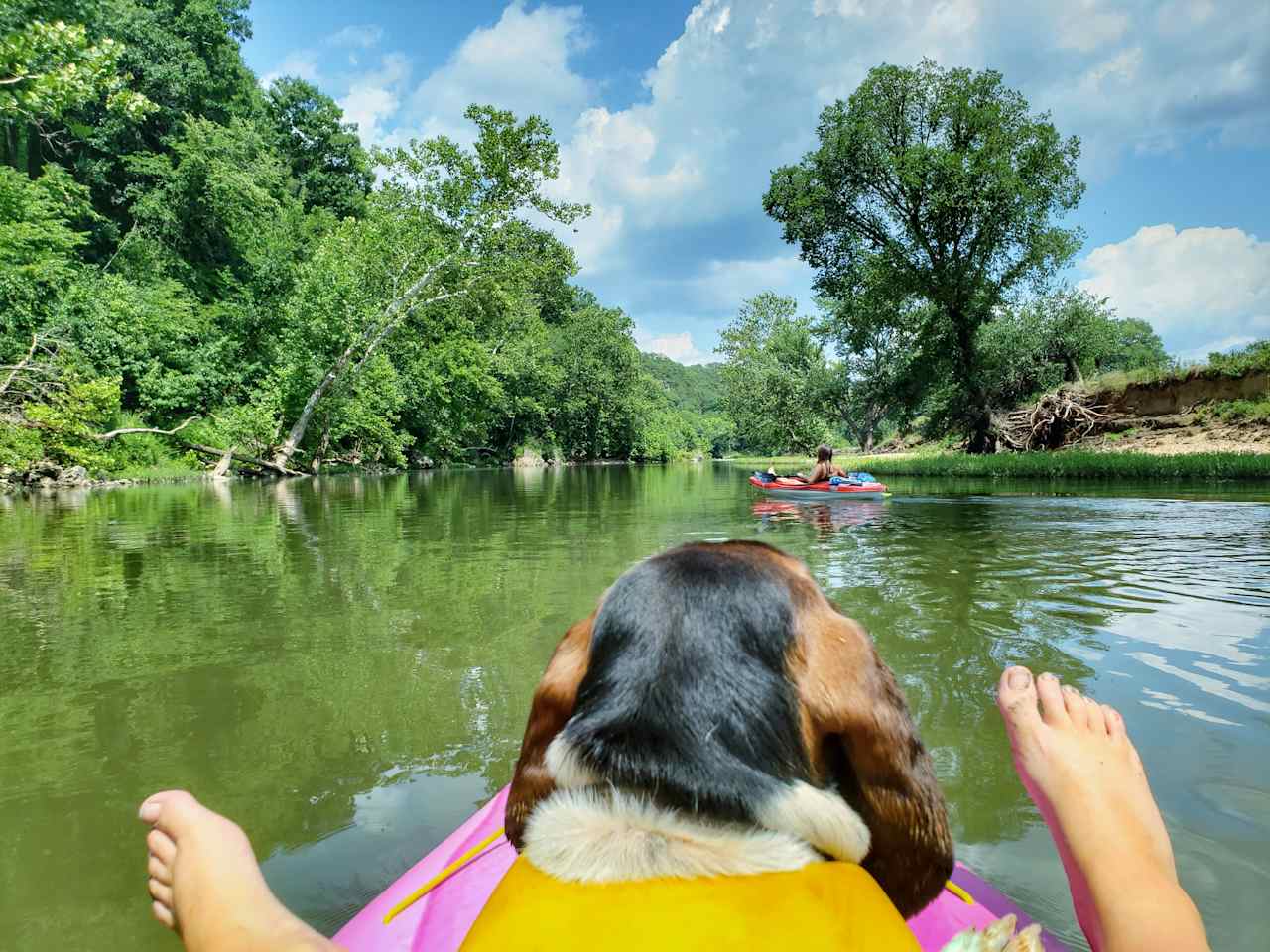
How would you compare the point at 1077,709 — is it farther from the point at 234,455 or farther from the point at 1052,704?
the point at 234,455

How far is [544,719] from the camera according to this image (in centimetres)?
128

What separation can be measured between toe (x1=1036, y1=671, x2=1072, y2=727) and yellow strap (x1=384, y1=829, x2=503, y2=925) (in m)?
1.52

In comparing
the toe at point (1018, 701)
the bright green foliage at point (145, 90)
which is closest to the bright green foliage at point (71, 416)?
the bright green foliage at point (145, 90)

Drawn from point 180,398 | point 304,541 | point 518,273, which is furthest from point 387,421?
point 304,541

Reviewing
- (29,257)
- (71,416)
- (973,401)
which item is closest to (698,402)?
(973,401)

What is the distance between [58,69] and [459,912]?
556 inches

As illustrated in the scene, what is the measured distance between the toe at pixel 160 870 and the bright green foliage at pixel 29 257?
24808 millimetres

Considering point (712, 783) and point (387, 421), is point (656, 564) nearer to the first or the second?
point (712, 783)

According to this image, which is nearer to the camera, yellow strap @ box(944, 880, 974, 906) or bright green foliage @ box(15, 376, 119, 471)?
yellow strap @ box(944, 880, 974, 906)

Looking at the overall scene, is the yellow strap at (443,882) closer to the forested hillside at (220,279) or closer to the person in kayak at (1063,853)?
the person in kayak at (1063,853)

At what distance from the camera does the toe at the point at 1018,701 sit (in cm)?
189

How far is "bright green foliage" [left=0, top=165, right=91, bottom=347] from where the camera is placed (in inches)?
804

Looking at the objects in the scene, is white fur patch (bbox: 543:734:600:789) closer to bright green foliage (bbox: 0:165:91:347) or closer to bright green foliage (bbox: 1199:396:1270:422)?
bright green foliage (bbox: 0:165:91:347)

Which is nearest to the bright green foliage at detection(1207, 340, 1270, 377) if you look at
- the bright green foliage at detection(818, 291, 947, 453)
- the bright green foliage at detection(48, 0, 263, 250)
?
the bright green foliage at detection(818, 291, 947, 453)
